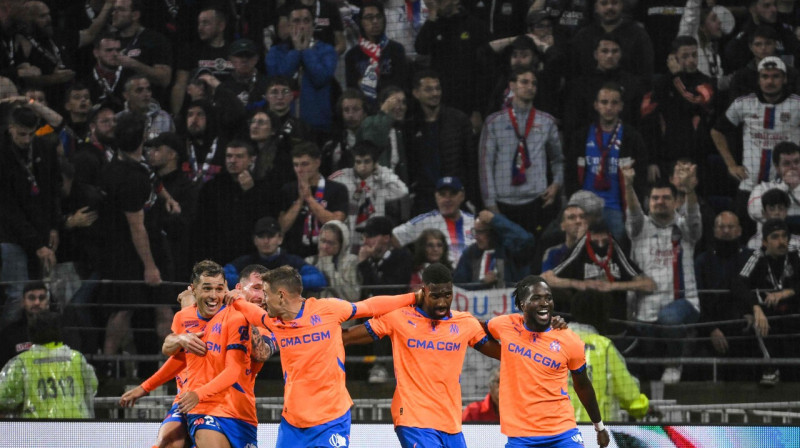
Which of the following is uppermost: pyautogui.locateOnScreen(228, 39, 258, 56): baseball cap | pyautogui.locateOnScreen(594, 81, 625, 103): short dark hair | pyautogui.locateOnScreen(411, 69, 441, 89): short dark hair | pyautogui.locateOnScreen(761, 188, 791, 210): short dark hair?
pyautogui.locateOnScreen(228, 39, 258, 56): baseball cap

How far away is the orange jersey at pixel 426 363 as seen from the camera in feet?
18.1

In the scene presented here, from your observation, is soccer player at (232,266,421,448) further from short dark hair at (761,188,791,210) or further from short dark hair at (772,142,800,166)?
short dark hair at (772,142,800,166)

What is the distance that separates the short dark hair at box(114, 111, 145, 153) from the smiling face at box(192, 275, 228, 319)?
455 centimetres

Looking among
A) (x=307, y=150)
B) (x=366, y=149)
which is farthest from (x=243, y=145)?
(x=366, y=149)

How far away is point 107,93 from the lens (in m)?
10.9

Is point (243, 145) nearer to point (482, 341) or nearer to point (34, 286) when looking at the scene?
point (34, 286)

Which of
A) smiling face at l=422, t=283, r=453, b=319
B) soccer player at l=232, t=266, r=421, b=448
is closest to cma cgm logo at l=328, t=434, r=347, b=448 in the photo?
soccer player at l=232, t=266, r=421, b=448

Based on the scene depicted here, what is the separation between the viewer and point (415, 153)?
1030 centimetres

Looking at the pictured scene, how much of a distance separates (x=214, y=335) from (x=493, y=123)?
529cm

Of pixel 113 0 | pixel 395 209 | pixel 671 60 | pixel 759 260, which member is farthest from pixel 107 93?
pixel 759 260

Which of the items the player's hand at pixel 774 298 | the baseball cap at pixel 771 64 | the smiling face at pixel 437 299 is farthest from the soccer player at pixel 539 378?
the baseball cap at pixel 771 64

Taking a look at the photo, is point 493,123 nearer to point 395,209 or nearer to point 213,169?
point 395,209

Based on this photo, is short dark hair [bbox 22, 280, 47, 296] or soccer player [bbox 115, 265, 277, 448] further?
short dark hair [bbox 22, 280, 47, 296]

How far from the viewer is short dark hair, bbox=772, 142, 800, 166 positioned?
32.6 ft
